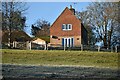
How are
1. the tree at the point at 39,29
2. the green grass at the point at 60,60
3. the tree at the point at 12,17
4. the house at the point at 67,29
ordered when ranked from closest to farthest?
the green grass at the point at 60,60, the tree at the point at 12,17, the house at the point at 67,29, the tree at the point at 39,29

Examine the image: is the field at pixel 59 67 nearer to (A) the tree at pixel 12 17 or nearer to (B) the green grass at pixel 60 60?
(B) the green grass at pixel 60 60

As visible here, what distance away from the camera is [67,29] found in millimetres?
48062

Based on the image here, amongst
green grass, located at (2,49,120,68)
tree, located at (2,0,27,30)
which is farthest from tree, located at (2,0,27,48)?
green grass, located at (2,49,120,68)

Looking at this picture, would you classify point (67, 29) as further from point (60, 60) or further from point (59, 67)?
point (59, 67)

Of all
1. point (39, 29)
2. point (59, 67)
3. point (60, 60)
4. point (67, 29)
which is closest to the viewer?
point (59, 67)

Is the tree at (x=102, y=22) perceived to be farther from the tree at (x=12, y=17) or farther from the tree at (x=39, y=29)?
the tree at (x=39, y=29)

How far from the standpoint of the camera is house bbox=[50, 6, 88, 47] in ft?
154

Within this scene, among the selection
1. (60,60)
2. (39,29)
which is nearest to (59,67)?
(60,60)

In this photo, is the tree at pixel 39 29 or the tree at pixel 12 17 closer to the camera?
the tree at pixel 12 17

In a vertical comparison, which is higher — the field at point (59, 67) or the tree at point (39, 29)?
the tree at point (39, 29)

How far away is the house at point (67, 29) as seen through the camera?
47.0 meters

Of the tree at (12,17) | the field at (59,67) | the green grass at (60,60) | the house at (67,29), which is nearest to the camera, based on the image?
the field at (59,67)

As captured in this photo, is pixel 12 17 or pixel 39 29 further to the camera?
pixel 39 29

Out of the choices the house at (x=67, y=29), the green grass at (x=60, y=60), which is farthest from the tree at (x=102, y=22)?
the green grass at (x=60, y=60)
